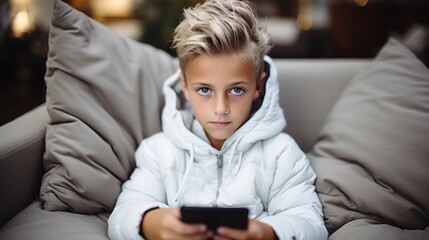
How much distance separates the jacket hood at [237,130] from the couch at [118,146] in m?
0.13

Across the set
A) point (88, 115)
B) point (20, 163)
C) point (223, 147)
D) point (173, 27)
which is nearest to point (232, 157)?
point (223, 147)

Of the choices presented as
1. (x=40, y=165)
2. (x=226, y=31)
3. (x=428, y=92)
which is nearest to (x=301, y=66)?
(x=428, y=92)

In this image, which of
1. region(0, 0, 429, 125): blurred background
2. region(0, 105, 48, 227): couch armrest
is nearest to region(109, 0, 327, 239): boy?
region(0, 105, 48, 227): couch armrest

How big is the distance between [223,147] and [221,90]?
0.18m

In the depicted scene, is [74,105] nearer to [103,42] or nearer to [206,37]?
[103,42]

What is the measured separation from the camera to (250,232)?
927 millimetres

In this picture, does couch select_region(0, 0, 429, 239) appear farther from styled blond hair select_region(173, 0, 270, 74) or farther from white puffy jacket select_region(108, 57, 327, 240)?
styled blond hair select_region(173, 0, 270, 74)

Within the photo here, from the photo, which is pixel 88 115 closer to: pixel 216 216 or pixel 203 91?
pixel 203 91

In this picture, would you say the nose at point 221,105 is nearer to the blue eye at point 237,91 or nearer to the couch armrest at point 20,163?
the blue eye at point 237,91

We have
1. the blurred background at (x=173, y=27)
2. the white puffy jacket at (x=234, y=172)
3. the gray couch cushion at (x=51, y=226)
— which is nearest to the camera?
the gray couch cushion at (x=51, y=226)

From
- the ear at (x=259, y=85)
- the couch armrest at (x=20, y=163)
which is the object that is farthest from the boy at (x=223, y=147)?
the couch armrest at (x=20, y=163)

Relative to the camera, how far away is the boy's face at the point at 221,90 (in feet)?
3.55

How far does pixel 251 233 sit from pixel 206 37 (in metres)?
0.50

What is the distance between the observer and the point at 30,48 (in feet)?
9.78
